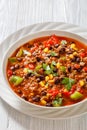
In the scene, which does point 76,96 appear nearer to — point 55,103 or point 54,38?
point 55,103

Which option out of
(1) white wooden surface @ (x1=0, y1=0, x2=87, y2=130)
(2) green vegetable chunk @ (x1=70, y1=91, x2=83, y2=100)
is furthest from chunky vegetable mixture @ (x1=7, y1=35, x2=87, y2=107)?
(1) white wooden surface @ (x1=0, y1=0, x2=87, y2=130)

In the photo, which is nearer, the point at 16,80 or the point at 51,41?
the point at 16,80

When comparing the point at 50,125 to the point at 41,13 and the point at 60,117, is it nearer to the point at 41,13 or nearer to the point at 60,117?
the point at 60,117

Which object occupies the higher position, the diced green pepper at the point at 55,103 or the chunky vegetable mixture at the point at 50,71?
the chunky vegetable mixture at the point at 50,71

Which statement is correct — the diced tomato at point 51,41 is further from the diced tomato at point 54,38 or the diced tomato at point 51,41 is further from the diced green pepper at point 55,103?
the diced green pepper at point 55,103

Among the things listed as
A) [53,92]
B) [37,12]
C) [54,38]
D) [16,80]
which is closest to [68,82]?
[53,92]

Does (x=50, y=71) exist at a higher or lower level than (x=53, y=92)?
higher

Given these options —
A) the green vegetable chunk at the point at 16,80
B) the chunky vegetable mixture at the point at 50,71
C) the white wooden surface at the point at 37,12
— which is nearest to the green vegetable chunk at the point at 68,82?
the chunky vegetable mixture at the point at 50,71

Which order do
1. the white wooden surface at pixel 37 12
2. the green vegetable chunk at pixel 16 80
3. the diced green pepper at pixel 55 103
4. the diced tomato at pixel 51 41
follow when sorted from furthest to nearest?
the white wooden surface at pixel 37 12, the diced tomato at pixel 51 41, the green vegetable chunk at pixel 16 80, the diced green pepper at pixel 55 103
